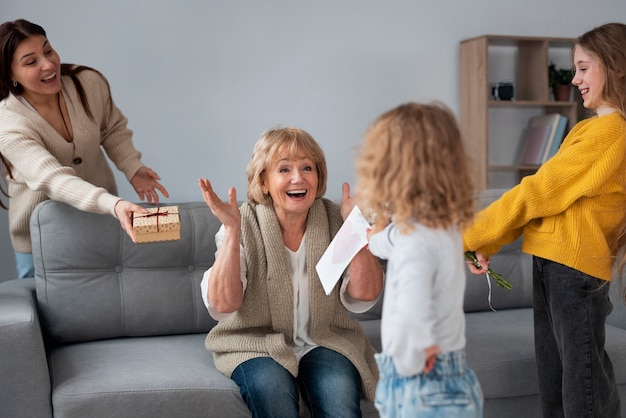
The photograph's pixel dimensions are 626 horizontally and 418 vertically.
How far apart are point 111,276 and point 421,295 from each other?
1.58 m

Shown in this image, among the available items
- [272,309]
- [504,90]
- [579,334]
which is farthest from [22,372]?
[504,90]

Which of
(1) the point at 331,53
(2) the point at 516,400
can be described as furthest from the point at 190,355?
(1) the point at 331,53

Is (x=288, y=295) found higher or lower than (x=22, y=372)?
higher

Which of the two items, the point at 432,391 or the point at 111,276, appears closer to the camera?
the point at 432,391

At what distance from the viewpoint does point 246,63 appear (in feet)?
15.2

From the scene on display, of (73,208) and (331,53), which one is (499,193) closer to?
(73,208)

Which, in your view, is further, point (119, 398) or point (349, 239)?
point (119, 398)

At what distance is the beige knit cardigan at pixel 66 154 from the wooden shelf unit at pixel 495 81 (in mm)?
2475

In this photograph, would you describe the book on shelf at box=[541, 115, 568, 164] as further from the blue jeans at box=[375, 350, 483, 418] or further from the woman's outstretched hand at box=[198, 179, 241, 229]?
the blue jeans at box=[375, 350, 483, 418]

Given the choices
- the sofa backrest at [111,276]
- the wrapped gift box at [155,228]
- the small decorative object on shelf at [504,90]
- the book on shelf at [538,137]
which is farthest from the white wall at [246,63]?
the wrapped gift box at [155,228]

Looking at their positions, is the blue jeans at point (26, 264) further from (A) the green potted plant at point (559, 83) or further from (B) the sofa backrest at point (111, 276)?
(A) the green potted plant at point (559, 83)

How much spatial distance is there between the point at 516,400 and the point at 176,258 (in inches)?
46.8

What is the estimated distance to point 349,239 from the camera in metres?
1.87

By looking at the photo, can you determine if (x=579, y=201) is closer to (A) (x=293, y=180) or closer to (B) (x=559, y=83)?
(A) (x=293, y=180)
